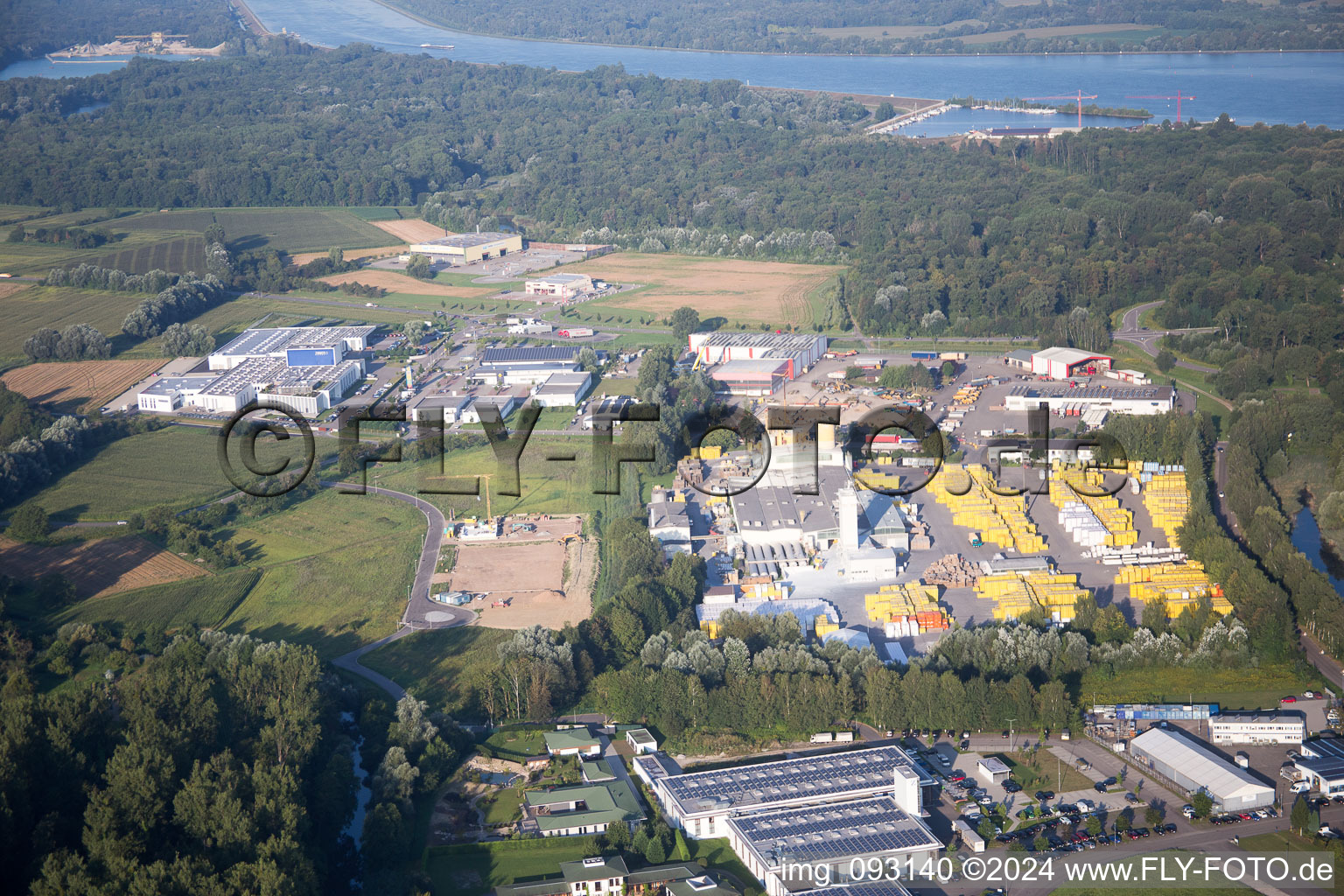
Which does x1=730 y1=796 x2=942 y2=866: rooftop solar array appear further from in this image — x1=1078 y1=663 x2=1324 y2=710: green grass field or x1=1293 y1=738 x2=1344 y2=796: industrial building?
x1=1293 y1=738 x2=1344 y2=796: industrial building

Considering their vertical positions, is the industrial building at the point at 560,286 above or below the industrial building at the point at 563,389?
above

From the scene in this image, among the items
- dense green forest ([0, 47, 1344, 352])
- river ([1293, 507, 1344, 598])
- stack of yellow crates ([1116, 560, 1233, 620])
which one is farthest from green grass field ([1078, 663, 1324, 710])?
dense green forest ([0, 47, 1344, 352])

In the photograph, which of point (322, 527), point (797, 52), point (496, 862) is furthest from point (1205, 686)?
point (797, 52)

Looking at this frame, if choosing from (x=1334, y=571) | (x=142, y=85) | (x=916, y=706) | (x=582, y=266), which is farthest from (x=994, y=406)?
(x=142, y=85)

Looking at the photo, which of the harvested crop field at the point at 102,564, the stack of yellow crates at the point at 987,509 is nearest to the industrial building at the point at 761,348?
the stack of yellow crates at the point at 987,509

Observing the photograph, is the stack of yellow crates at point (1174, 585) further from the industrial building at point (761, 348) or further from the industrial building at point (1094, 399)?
the industrial building at point (761, 348)

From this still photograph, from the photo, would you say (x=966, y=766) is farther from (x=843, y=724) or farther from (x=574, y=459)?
(x=574, y=459)
